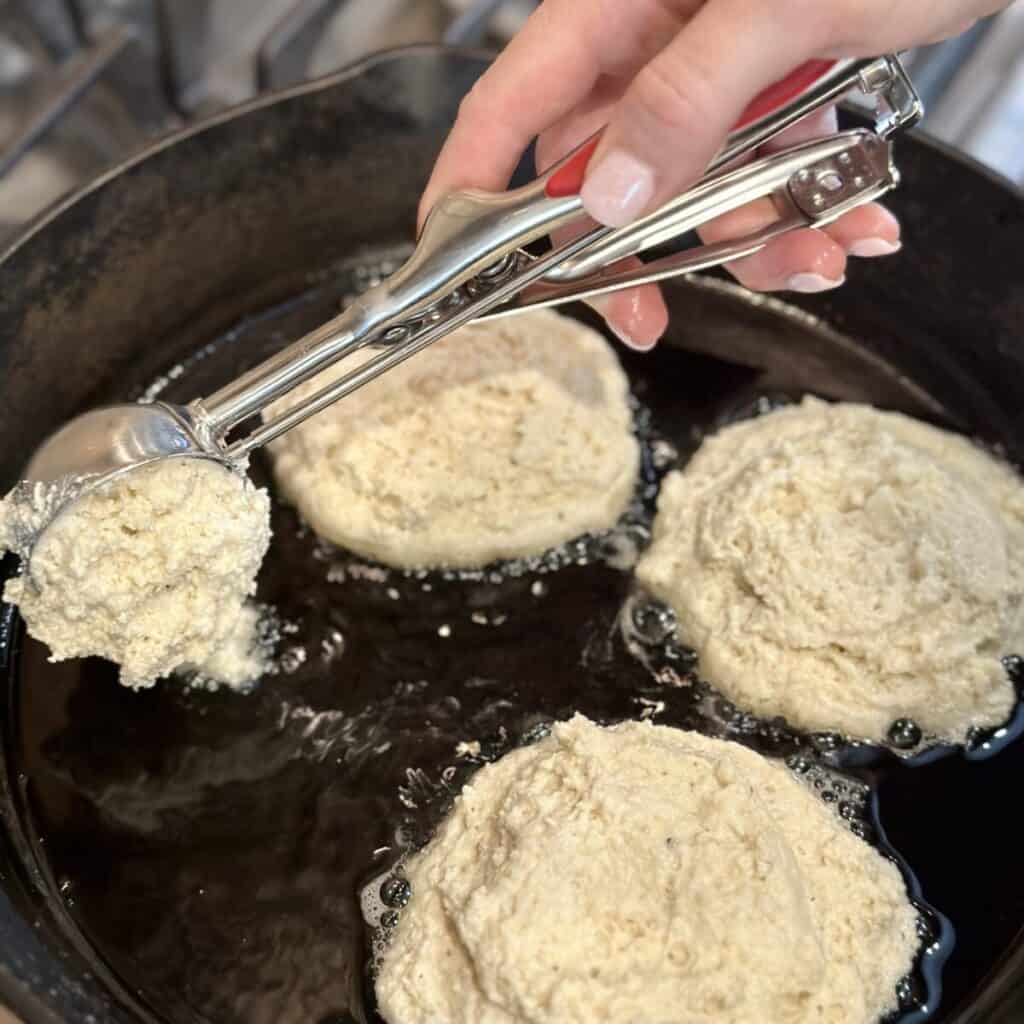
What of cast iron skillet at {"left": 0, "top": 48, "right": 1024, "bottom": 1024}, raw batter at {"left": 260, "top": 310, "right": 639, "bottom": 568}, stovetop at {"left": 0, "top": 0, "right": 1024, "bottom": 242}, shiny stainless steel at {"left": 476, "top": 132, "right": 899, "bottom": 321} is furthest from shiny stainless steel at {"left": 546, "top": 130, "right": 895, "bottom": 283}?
stovetop at {"left": 0, "top": 0, "right": 1024, "bottom": 242}

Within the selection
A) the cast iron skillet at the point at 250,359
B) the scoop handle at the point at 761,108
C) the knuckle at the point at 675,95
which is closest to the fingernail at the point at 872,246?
the cast iron skillet at the point at 250,359

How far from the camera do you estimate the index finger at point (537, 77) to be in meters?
1.10

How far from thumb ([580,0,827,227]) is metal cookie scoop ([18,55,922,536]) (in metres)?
0.06

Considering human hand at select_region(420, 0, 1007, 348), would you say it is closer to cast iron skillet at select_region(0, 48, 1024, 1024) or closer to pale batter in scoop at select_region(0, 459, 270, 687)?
cast iron skillet at select_region(0, 48, 1024, 1024)

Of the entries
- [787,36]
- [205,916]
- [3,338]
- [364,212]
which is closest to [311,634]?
[205,916]

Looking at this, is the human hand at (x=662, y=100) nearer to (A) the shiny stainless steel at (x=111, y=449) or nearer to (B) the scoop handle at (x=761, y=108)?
(B) the scoop handle at (x=761, y=108)

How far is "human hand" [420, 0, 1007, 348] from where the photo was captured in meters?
0.83

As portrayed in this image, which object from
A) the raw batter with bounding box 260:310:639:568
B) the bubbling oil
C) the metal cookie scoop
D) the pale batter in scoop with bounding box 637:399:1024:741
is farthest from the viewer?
the raw batter with bounding box 260:310:639:568

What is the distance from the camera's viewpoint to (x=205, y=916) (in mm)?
1056

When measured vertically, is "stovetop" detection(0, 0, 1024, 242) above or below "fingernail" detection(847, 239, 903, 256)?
above

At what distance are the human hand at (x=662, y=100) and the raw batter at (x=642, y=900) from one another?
500 mm

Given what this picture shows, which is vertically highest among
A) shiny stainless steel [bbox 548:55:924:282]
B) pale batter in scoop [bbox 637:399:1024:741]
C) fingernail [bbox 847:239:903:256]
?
shiny stainless steel [bbox 548:55:924:282]

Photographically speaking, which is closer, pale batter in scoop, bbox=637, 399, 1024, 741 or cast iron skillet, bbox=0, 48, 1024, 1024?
cast iron skillet, bbox=0, 48, 1024, 1024

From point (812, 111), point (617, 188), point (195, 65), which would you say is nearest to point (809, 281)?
point (812, 111)
